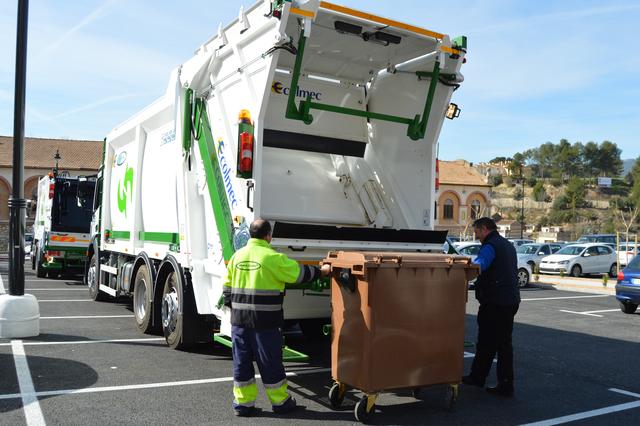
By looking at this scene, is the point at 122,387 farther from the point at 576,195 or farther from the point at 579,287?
the point at 576,195

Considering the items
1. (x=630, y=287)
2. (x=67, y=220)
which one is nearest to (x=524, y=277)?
(x=630, y=287)

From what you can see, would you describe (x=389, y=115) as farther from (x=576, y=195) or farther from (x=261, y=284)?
(x=576, y=195)

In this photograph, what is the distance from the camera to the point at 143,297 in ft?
26.9

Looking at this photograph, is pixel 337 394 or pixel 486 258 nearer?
pixel 337 394

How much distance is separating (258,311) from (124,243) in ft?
16.9

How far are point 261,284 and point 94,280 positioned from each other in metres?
7.52

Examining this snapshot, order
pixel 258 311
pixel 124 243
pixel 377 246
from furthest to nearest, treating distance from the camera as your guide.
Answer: pixel 124 243 < pixel 377 246 < pixel 258 311

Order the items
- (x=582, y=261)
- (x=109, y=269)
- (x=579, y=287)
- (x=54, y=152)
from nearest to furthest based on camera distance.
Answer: (x=109, y=269), (x=579, y=287), (x=582, y=261), (x=54, y=152)

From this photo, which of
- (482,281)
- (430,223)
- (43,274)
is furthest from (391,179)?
(43,274)

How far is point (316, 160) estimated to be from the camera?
700 cm

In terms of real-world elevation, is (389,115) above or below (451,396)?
above

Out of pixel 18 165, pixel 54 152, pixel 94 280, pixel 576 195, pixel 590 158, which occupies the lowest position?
pixel 94 280

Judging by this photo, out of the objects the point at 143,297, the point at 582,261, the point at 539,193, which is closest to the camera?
the point at 143,297

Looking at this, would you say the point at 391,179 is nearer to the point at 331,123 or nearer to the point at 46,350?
the point at 331,123
